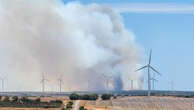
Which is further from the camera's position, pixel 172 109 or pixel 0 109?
pixel 172 109

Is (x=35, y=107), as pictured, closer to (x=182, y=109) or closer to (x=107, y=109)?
(x=107, y=109)

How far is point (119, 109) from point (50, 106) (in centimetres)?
2657

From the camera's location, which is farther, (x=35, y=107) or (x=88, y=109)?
(x=35, y=107)

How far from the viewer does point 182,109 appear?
196 m

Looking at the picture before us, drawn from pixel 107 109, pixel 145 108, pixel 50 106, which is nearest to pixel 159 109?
pixel 145 108

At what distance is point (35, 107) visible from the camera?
7603 inches

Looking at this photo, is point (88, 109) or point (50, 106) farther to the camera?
point (50, 106)

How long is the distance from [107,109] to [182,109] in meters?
30.7

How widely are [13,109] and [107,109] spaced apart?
110ft

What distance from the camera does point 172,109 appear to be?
194250 millimetres

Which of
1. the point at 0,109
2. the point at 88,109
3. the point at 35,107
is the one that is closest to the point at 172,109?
the point at 88,109

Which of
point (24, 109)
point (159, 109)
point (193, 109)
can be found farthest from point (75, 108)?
point (193, 109)

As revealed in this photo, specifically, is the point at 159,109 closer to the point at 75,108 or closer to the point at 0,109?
the point at 75,108

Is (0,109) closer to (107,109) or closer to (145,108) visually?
(107,109)
